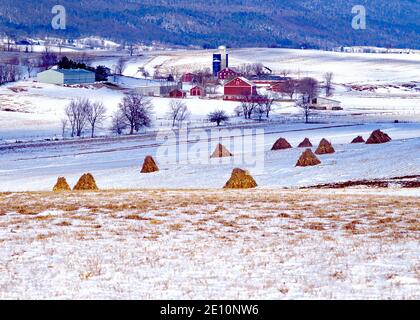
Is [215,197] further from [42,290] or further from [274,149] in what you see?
[274,149]

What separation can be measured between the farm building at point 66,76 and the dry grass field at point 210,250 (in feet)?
395

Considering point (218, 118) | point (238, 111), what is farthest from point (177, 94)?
point (218, 118)

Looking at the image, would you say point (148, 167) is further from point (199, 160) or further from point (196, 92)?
point (196, 92)

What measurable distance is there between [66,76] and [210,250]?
130436mm

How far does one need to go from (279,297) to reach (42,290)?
3.35 m

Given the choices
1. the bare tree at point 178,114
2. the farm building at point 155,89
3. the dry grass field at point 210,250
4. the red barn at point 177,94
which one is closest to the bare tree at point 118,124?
the bare tree at point 178,114

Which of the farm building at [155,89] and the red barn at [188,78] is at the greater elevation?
the red barn at [188,78]

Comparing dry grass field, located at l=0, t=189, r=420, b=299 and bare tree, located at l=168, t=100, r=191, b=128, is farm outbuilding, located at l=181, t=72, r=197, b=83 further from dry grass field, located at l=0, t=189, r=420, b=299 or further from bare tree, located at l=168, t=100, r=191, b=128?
dry grass field, located at l=0, t=189, r=420, b=299

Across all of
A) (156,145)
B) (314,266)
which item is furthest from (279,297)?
(156,145)

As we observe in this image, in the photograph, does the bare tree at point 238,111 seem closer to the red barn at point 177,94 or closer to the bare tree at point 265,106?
the bare tree at point 265,106

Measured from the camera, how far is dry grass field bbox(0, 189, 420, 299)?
12.2 meters

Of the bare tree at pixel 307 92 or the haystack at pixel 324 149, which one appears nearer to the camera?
the haystack at pixel 324 149

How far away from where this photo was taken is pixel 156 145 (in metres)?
69.1

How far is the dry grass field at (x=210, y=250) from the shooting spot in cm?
1222
